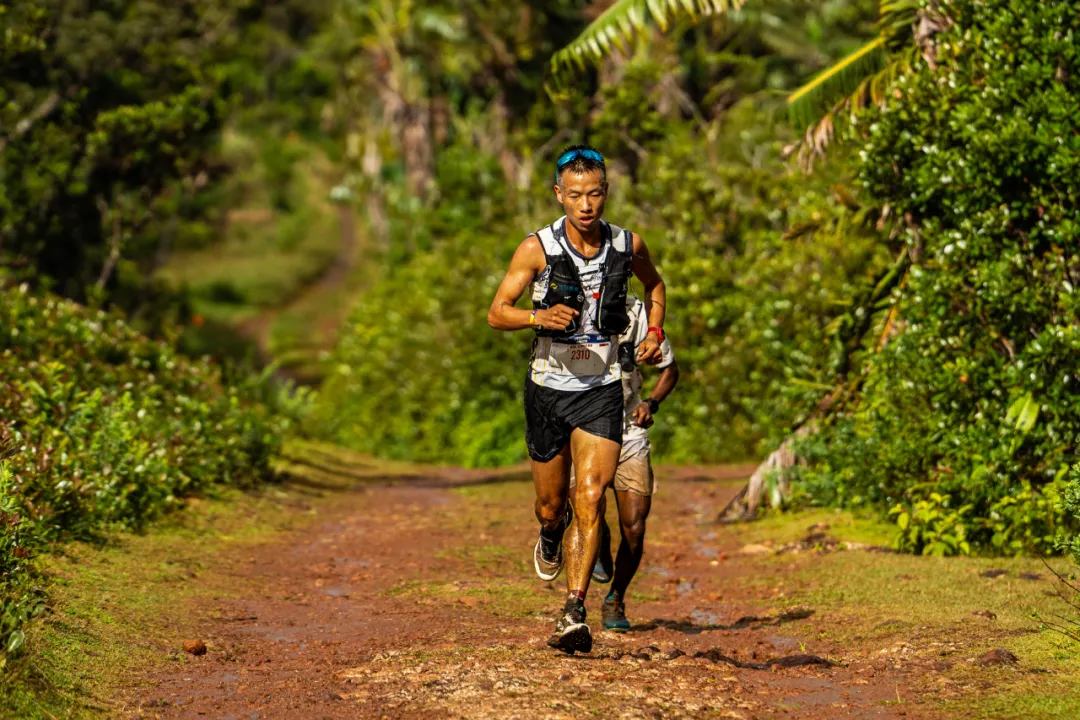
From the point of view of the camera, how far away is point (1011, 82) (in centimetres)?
1015

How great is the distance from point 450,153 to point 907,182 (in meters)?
16.5

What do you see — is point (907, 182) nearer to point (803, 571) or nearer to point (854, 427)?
point (854, 427)

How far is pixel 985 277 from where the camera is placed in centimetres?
996

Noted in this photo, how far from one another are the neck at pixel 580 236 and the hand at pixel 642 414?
3.45 feet

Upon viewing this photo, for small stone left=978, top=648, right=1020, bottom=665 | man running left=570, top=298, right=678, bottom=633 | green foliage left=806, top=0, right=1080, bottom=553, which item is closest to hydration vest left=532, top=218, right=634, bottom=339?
man running left=570, top=298, right=678, bottom=633

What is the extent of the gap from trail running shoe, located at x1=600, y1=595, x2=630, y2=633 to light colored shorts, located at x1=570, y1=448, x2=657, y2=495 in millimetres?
661

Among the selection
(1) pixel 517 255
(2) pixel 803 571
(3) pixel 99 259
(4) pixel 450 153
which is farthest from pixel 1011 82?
(4) pixel 450 153

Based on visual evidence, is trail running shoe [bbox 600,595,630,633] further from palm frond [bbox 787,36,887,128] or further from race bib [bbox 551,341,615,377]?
palm frond [bbox 787,36,887,128]

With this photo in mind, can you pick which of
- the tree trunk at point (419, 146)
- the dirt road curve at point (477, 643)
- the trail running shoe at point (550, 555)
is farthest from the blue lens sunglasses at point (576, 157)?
the tree trunk at point (419, 146)

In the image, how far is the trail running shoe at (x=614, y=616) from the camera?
25.7ft

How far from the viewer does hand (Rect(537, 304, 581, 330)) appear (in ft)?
22.0

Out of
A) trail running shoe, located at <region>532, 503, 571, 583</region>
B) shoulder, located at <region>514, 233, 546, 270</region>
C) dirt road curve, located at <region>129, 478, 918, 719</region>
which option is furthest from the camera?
trail running shoe, located at <region>532, 503, 571, 583</region>

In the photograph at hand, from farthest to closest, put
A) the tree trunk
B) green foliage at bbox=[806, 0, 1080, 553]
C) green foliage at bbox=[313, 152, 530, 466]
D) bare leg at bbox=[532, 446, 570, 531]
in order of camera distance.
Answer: the tree trunk < green foliage at bbox=[313, 152, 530, 466] < green foliage at bbox=[806, 0, 1080, 553] < bare leg at bbox=[532, 446, 570, 531]

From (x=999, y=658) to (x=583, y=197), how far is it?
9.83 ft
